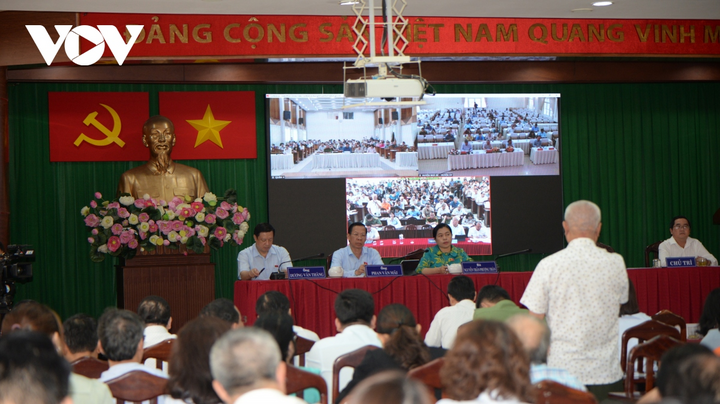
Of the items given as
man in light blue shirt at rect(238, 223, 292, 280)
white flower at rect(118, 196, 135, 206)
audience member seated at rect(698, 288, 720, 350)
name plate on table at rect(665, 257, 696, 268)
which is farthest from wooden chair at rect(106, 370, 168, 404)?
name plate on table at rect(665, 257, 696, 268)

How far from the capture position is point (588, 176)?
9188 millimetres

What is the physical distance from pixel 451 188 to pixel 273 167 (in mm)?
2005

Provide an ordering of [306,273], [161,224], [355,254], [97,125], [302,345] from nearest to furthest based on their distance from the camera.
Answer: [302,345]
[306,273]
[161,224]
[355,254]
[97,125]

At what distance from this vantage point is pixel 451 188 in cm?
869

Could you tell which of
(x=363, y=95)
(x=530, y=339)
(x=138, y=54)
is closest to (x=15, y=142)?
(x=138, y=54)

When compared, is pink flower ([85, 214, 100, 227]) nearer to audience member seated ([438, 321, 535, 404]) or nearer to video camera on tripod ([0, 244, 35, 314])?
video camera on tripod ([0, 244, 35, 314])

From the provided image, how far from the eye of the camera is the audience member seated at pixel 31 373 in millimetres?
1770

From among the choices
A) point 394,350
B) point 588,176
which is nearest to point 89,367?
point 394,350

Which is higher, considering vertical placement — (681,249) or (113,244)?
(113,244)

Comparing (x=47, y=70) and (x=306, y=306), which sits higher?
(x=47, y=70)

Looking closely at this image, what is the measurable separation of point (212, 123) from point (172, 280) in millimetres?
2166

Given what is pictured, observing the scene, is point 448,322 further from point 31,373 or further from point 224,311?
point 31,373

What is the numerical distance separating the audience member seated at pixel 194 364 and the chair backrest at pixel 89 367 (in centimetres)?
70

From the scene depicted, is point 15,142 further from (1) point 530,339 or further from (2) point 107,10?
(1) point 530,339
